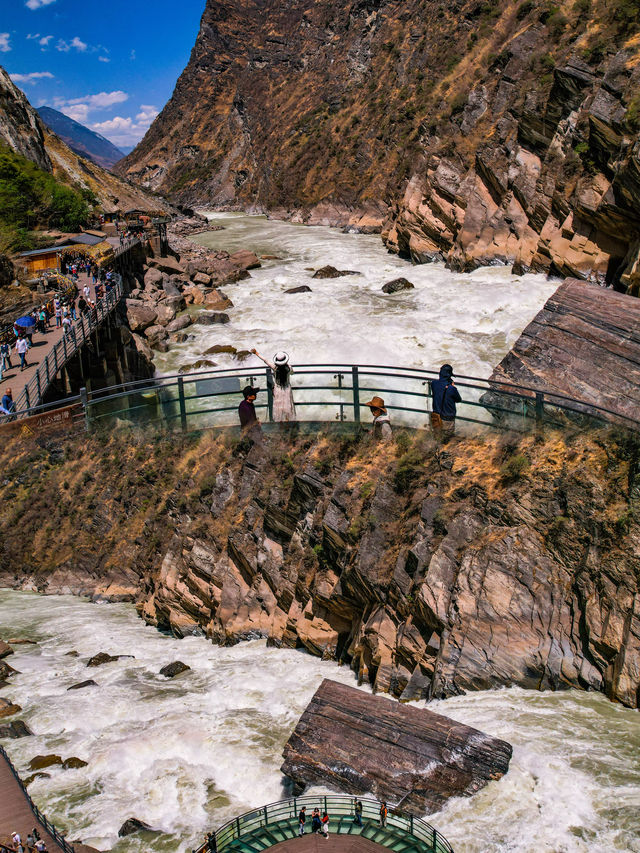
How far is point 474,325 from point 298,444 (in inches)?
595

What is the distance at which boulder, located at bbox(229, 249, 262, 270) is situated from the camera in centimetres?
4228

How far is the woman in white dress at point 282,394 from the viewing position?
13.5 meters

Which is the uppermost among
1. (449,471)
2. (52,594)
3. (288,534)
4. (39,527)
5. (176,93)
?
(176,93)

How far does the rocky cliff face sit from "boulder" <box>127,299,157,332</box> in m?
13.0

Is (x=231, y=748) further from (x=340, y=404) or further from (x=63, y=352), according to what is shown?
(x=63, y=352)

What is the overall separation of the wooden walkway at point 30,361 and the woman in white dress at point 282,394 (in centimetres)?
905

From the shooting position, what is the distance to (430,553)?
10961mm

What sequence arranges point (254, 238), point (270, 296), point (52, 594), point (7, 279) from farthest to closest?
1. point (254, 238)
2. point (270, 296)
3. point (7, 279)
4. point (52, 594)

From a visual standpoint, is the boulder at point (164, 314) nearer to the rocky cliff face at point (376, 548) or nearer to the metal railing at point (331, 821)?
the rocky cliff face at point (376, 548)

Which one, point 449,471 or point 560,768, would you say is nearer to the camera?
point 560,768

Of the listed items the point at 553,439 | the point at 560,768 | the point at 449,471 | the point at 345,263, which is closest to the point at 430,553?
the point at 449,471

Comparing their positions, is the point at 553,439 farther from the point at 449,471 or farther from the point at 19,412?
the point at 19,412

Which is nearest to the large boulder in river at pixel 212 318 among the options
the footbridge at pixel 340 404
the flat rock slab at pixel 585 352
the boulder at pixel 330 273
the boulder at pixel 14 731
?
the boulder at pixel 330 273

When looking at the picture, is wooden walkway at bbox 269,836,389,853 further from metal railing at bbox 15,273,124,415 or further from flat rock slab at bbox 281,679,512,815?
metal railing at bbox 15,273,124,415
